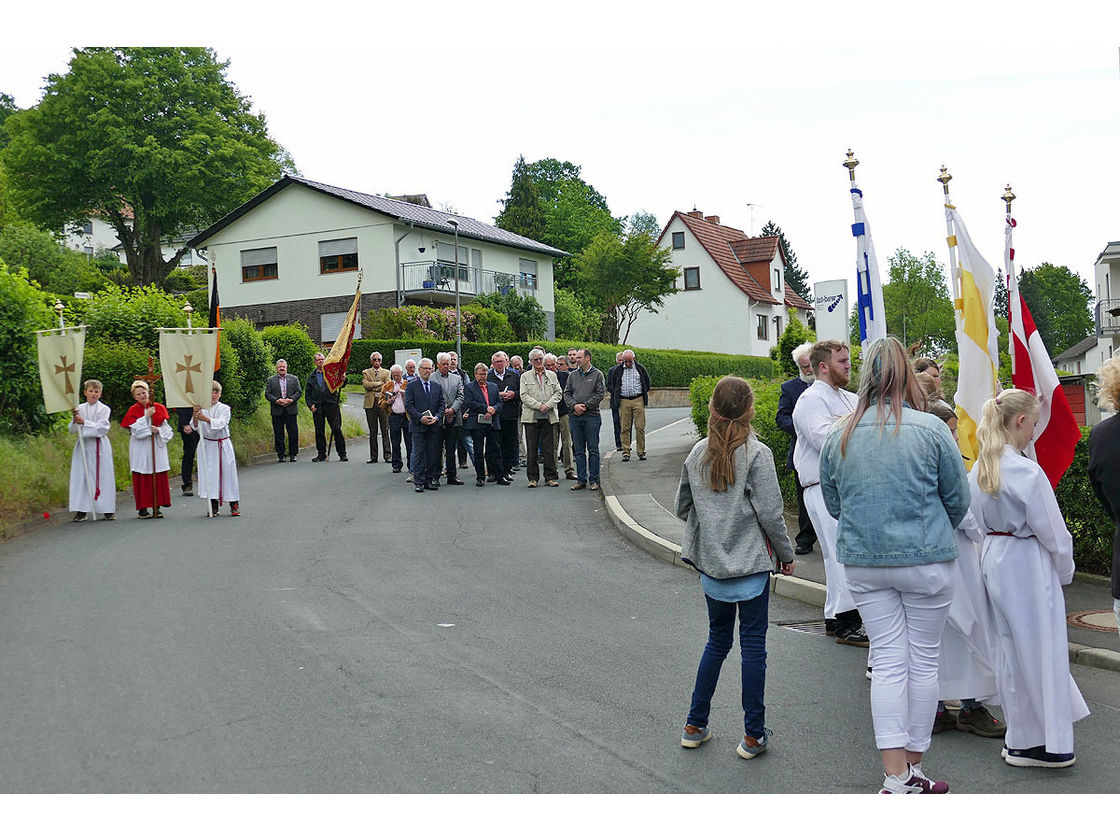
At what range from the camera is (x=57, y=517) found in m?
14.7

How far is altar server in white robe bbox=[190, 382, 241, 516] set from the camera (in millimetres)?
14453

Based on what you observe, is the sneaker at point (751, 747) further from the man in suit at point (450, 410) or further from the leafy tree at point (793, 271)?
the leafy tree at point (793, 271)

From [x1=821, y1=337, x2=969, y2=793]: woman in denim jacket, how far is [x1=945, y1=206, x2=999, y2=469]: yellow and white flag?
251 centimetres

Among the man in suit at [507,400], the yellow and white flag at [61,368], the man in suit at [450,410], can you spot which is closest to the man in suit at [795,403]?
the man in suit at [507,400]

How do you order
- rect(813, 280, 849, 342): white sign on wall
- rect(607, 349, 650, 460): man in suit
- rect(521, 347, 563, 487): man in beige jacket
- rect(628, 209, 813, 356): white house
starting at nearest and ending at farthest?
rect(813, 280, 849, 342): white sign on wall, rect(521, 347, 563, 487): man in beige jacket, rect(607, 349, 650, 460): man in suit, rect(628, 209, 813, 356): white house

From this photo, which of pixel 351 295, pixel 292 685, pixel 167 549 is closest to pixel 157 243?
pixel 351 295

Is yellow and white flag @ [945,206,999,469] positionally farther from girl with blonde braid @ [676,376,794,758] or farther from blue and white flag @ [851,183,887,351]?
girl with blonde braid @ [676,376,794,758]

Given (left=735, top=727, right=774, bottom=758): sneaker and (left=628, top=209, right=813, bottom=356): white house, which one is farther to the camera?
(left=628, top=209, right=813, bottom=356): white house

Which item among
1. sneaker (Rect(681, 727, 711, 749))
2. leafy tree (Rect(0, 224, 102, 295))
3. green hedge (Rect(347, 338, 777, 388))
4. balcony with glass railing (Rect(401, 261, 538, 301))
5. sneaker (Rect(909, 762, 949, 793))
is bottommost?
sneaker (Rect(681, 727, 711, 749))

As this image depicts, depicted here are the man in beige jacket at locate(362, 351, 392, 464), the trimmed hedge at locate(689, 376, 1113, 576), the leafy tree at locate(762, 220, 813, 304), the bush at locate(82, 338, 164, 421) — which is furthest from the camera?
the leafy tree at locate(762, 220, 813, 304)

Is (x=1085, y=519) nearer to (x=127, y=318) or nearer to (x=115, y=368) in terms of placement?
(x=115, y=368)

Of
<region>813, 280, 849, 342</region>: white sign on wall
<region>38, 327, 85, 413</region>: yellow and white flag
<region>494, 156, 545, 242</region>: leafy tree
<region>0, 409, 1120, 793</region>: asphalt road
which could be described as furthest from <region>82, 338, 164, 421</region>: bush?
<region>494, 156, 545, 242</region>: leafy tree
